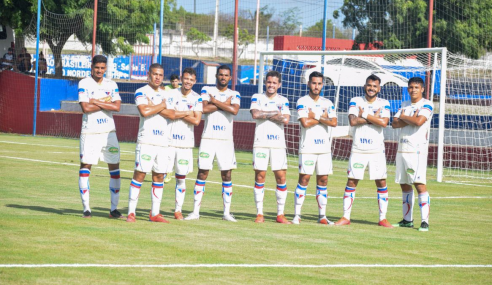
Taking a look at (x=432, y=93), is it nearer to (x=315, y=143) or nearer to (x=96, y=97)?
(x=315, y=143)

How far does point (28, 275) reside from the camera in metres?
6.62

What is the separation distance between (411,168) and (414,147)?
0.33 meters

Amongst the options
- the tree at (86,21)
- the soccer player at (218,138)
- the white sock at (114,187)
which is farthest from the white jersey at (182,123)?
the tree at (86,21)

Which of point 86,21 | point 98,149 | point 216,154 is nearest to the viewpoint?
point 98,149

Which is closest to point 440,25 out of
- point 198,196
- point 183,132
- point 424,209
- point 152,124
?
point 424,209

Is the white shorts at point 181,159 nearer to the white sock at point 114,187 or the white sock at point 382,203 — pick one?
the white sock at point 114,187

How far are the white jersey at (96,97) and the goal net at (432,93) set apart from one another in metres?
7.49

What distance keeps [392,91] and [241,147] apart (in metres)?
6.20

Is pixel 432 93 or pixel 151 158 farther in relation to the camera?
pixel 432 93

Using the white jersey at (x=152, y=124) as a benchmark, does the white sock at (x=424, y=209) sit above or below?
below

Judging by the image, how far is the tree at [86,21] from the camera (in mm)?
33594

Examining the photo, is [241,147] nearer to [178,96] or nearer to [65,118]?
[65,118]

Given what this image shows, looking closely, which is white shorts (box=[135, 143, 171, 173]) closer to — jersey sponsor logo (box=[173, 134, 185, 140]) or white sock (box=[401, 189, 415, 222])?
jersey sponsor logo (box=[173, 134, 185, 140])

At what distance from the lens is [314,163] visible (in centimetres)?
1102
